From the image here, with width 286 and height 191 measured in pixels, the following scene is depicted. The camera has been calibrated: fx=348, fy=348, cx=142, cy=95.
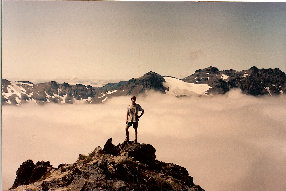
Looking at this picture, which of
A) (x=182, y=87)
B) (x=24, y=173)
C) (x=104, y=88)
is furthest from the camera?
(x=182, y=87)

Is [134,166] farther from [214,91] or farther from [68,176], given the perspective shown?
[214,91]

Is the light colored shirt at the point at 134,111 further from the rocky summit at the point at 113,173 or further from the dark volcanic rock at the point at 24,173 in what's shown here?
the dark volcanic rock at the point at 24,173

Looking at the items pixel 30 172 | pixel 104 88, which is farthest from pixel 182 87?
pixel 30 172

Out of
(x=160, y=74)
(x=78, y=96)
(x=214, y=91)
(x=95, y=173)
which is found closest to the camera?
(x=95, y=173)

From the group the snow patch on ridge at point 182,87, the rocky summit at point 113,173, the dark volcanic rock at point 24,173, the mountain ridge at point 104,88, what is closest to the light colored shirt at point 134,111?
the rocky summit at point 113,173

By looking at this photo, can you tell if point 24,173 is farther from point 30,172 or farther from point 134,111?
point 134,111

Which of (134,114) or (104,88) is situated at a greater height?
(104,88)

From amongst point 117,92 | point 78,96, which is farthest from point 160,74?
point 78,96
